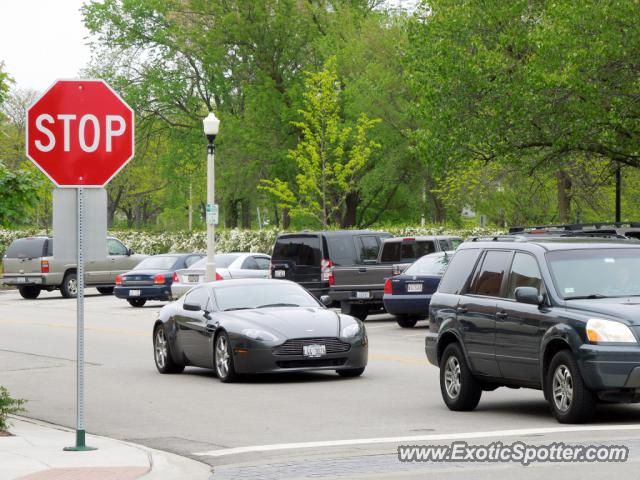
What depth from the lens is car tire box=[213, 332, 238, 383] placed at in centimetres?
1773

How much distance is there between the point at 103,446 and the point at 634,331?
15.8 ft

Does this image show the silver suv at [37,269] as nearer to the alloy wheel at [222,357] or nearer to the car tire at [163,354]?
the car tire at [163,354]

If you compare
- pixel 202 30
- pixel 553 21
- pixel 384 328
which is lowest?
pixel 384 328

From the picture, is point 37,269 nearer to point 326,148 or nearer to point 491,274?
point 326,148

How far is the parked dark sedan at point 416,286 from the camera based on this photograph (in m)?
27.3

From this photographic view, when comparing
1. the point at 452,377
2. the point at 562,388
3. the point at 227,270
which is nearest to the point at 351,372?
the point at 452,377

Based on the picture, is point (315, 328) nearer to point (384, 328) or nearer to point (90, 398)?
point (90, 398)

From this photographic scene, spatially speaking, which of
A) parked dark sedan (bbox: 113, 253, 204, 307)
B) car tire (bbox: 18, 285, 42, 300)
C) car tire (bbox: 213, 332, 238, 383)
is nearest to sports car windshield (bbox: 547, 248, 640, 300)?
car tire (bbox: 213, 332, 238, 383)

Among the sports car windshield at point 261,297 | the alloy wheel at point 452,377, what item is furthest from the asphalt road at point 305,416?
the sports car windshield at point 261,297

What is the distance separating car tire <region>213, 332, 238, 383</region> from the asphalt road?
19 cm

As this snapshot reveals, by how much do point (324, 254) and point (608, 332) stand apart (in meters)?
20.1

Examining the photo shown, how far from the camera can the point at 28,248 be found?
4659 centimetres

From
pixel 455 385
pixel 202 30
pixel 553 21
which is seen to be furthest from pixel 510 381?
pixel 202 30

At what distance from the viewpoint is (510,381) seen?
13.2 meters
